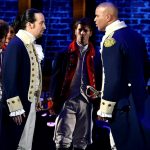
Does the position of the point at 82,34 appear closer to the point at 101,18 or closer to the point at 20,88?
the point at 101,18

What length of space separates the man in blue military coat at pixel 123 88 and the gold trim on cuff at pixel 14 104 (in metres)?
0.79

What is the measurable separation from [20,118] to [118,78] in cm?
102

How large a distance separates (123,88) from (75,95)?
1356 mm

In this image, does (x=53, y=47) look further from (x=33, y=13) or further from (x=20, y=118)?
(x=20, y=118)

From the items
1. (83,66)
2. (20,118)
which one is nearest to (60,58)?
(83,66)

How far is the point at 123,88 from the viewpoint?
3.71 meters

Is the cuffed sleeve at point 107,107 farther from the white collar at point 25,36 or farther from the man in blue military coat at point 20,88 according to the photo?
the white collar at point 25,36

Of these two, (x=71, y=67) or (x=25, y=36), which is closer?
(x=25, y=36)

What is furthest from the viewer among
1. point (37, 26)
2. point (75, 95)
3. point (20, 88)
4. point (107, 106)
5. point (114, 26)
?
point (75, 95)

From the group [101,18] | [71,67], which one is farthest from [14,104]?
[71,67]

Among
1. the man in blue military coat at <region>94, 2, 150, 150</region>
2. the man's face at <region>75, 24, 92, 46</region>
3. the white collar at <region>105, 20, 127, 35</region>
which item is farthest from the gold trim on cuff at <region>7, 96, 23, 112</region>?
the man's face at <region>75, 24, 92, 46</region>

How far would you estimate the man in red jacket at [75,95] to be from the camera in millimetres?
5000

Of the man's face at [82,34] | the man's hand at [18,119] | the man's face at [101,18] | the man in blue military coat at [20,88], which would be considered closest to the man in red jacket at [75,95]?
the man's face at [82,34]

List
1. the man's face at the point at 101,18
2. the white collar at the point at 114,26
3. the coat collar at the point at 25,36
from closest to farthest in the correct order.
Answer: the white collar at the point at 114,26
the man's face at the point at 101,18
the coat collar at the point at 25,36
